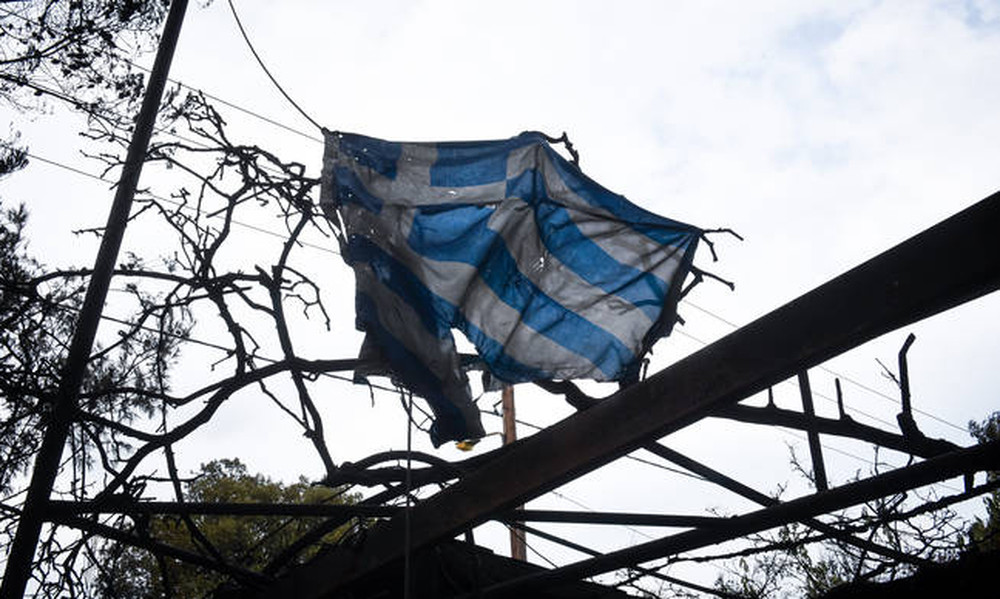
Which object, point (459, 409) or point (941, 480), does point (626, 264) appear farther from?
point (941, 480)

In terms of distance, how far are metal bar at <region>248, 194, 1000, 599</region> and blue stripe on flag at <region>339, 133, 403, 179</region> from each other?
5.32 ft

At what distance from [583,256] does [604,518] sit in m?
1.25

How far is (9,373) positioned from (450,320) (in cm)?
234

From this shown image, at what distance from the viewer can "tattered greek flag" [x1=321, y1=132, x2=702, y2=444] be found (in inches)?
120

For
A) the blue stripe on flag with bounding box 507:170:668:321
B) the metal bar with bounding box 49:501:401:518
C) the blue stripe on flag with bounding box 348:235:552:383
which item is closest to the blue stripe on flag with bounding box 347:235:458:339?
the blue stripe on flag with bounding box 348:235:552:383

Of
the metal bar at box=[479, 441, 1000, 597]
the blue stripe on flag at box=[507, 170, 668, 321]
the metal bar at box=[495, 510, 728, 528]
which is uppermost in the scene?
the blue stripe on flag at box=[507, 170, 668, 321]

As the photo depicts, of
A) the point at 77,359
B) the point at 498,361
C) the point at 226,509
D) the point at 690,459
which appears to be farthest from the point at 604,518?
the point at 77,359

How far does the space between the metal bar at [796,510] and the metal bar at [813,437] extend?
0.11m

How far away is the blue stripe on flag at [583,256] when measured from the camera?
3.04 meters

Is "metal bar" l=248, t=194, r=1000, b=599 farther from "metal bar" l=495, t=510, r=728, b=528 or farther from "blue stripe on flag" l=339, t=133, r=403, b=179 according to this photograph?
"blue stripe on flag" l=339, t=133, r=403, b=179

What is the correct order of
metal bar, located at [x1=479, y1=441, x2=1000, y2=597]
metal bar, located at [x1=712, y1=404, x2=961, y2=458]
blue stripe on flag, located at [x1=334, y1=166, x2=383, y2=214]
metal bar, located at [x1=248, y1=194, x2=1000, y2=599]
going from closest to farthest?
metal bar, located at [x1=248, y1=194, x2=1000, y2=599] < metal bar, located at [x1=479, y1=441, x2=1000, y2=597] < metal bar, located at [x1=712, y1=404, x2=961, y2=458] < blue stripe on flag, located at [x1=334, y1=166, x2=383, y2=214]

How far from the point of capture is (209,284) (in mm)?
3746

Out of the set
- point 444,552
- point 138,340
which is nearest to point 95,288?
point 138,340

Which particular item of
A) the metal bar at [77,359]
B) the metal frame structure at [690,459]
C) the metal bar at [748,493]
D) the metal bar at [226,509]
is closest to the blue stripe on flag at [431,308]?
the metal frame structure at [690,459]
